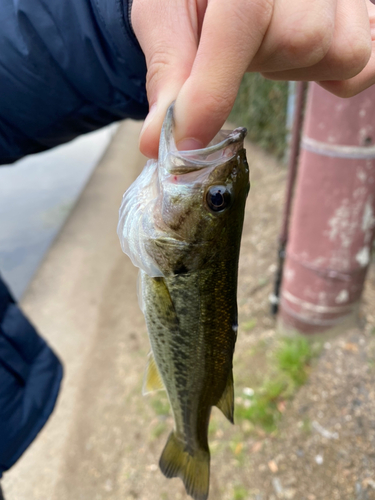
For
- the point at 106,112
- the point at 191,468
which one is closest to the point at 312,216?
the point at 106,112

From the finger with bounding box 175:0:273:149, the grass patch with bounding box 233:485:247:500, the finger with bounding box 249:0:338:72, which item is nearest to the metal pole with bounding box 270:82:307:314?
the grass patch with bounding box 233:485:247:500

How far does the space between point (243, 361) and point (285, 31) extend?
10.2 feet

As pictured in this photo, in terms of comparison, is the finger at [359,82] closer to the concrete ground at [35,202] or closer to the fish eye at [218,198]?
the fish eye at [218,198]

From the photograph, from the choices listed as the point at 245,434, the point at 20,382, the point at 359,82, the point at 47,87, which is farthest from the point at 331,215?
the point at 20,382

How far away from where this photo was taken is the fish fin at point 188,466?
57.3 inches

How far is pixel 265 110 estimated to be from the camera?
680 centimetres

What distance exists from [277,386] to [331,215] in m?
1.51

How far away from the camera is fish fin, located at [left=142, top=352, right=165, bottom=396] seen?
5.11ft

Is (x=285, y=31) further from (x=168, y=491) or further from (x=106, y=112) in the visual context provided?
(x=168, y=491)

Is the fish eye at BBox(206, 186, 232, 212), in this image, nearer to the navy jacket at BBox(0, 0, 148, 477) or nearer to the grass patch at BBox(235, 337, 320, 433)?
the navy jacket at BBox(0, 0, 148, 477)

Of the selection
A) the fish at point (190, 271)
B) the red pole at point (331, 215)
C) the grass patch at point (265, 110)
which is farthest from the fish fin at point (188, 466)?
the grass patch at point (265, 110)

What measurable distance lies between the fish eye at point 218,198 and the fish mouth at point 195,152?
78 mm

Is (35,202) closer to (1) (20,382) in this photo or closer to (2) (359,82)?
(1) (20,382)

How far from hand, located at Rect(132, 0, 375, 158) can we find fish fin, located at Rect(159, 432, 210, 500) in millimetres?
1188
